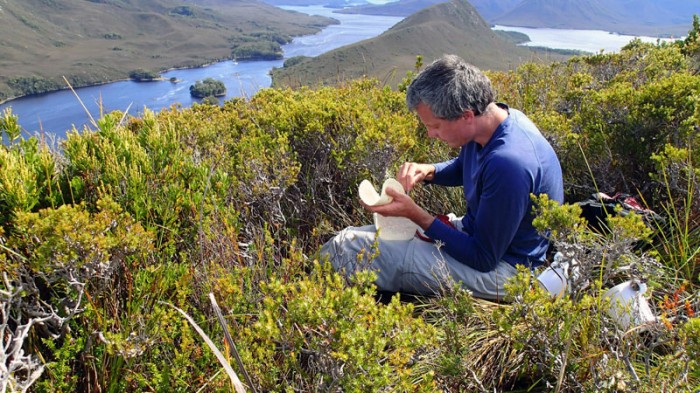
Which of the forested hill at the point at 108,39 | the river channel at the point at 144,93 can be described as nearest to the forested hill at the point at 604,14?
the river channel at the point at 144,93

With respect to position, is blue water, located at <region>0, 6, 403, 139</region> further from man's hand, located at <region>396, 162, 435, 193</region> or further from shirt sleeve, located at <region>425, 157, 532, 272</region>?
shirt sleeve, located at <region>425, 157, 532, 272</region>

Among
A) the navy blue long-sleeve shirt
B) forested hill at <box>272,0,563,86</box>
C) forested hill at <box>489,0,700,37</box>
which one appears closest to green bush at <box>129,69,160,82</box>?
forested hill at <box>272,0,563,86</box>

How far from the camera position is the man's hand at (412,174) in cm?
312

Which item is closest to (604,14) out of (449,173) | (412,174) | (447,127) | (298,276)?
(449,173)

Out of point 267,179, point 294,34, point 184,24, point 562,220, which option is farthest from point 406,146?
point 184,24

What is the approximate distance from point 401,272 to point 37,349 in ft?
6.35

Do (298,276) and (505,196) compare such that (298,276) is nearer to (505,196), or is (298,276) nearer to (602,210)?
(505,196)

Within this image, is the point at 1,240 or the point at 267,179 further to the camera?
the point at 267,179

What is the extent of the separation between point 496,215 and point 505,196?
0.37ft

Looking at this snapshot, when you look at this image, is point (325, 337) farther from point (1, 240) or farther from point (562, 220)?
point (1, 240)

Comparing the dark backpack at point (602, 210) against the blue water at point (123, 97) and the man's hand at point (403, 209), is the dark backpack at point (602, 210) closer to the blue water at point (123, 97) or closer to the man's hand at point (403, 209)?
the man's hand at point (403, 209)

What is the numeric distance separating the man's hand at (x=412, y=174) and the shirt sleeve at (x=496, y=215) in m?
0.63

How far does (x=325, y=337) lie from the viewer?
1625 mm

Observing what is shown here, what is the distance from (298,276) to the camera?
2609 mm
